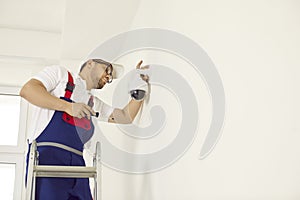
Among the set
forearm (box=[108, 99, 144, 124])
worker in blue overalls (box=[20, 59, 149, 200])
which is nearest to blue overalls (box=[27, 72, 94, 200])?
worker in blue overalls (box=[20, 59, 149, 200])

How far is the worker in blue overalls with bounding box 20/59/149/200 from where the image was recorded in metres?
1.83

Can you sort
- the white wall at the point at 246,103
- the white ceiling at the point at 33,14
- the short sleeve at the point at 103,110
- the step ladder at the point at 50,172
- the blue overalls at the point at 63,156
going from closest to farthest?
the white wall at the point at 246,103, the step ladder at the point at 50,172, the blue overalls at the point at 63,156, the short sleeve at the point at 103,110, the white ceiling at the point at 33,14

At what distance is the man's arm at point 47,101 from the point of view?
1.83 meters

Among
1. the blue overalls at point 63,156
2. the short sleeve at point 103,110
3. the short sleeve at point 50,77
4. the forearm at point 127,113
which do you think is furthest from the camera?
the short sleeve at point 103,110

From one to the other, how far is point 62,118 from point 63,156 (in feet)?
0.58

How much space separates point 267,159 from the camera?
88 centimetres

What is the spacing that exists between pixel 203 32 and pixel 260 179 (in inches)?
22.0

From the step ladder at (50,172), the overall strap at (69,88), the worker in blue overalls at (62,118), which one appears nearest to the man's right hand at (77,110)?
the worker in blue overalls at (62,118)

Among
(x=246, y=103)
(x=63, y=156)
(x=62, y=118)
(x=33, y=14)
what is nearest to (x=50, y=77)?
(x=62, y=118)

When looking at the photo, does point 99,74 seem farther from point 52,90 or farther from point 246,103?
point 246,103

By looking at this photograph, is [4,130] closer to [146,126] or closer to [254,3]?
[146,126]

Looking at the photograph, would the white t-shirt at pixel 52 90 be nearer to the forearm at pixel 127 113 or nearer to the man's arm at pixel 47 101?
the man's arm at pixel 47 101

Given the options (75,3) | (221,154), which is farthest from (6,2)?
(221,154)

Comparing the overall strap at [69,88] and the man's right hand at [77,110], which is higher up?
the overall strap at [69,88]
